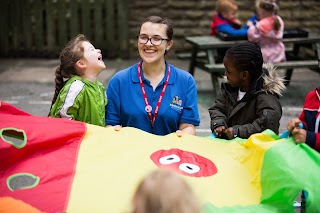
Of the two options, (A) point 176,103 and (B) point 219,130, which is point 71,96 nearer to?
(A) point 176,103

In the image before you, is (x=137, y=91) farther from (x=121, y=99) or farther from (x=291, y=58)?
(x=291, y=58)

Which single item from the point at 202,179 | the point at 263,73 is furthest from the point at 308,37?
the point at 202,179

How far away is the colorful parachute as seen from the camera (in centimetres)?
323

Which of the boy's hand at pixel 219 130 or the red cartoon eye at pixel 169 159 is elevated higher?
the boy's hand at pixel 219 130

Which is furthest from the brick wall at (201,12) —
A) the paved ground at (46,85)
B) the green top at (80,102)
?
the green top at (80,102)

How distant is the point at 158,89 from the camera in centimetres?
429

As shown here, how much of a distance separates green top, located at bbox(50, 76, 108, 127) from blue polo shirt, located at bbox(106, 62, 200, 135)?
13cm

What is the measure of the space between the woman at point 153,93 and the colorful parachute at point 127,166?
0.82 feet

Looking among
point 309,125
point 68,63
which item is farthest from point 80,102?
point 309,125

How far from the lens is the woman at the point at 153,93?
426 cm

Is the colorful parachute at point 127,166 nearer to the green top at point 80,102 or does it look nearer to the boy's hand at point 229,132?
the boy's hand at point 229,132

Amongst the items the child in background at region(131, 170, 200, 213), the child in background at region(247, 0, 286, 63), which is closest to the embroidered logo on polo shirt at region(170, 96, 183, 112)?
the child in background at region(131, 170, 200, 213)

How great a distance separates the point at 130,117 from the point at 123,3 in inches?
294

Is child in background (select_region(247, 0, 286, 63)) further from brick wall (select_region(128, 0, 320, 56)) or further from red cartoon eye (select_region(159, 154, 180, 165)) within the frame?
red cartoon eye (select_region(159, 154, 180, 165))
